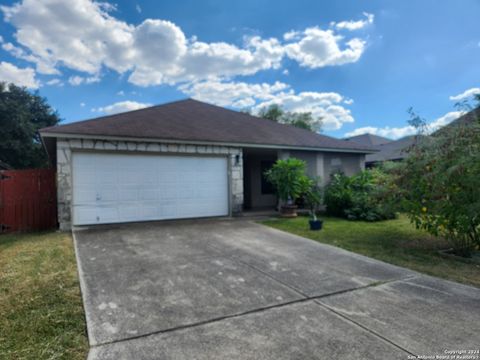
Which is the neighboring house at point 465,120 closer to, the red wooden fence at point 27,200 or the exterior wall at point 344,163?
the exterior wall at point 344,163

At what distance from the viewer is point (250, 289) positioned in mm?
3592

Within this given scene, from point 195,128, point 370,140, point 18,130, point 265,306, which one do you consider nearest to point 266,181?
point 195,128

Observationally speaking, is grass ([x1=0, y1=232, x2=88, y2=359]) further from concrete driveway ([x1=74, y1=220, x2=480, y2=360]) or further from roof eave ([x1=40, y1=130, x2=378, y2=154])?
roof eave ([x1=40, y1=130, x2=378, y2=154])

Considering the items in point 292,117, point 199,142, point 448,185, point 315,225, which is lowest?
point 315,225

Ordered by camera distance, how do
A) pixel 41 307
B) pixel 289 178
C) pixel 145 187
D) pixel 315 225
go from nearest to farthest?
pixel 41 307
pixel 315 225
pixel 145 187
pixel 289 178

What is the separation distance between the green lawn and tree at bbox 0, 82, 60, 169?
21.2 metres

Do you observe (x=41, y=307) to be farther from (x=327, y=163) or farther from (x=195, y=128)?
(x=327, y=163)

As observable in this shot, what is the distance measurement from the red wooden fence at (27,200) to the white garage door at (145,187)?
1.25 m

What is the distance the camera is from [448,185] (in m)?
4.95

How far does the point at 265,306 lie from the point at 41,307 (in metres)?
2.49

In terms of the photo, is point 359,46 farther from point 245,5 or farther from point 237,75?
point 237,75

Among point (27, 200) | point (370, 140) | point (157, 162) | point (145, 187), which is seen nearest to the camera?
point (27, 200)

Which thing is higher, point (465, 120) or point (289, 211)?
point (465, 120)

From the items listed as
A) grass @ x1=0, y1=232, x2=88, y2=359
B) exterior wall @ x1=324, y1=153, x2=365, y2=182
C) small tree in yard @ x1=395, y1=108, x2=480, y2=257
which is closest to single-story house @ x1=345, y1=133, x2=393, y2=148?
exterior wall @ x1=324, y1=153, x2=365, y2=182
